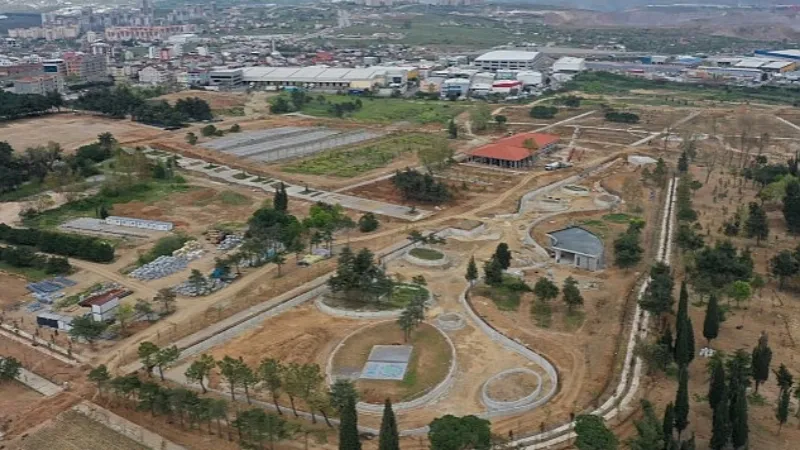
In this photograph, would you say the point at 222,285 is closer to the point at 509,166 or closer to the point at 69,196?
the point at 69,196

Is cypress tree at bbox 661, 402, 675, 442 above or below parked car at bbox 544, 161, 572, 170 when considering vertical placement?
below

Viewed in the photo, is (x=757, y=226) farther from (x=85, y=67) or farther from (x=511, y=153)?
(x=85, y=67)

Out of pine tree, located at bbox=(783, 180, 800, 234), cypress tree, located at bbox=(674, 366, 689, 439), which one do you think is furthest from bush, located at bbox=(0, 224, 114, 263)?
pine tree, located at bbox=(783, 180, 800, 234)

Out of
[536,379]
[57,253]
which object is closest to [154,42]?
[57,253]

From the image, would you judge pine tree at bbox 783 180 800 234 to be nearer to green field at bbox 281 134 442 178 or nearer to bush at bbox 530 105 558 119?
green field at bbox 281 134 442 178

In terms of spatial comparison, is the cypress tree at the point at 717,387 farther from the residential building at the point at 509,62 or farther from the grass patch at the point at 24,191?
the residential building at the point at 509,62

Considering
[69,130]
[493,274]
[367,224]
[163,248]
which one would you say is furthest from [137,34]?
[493,274]
